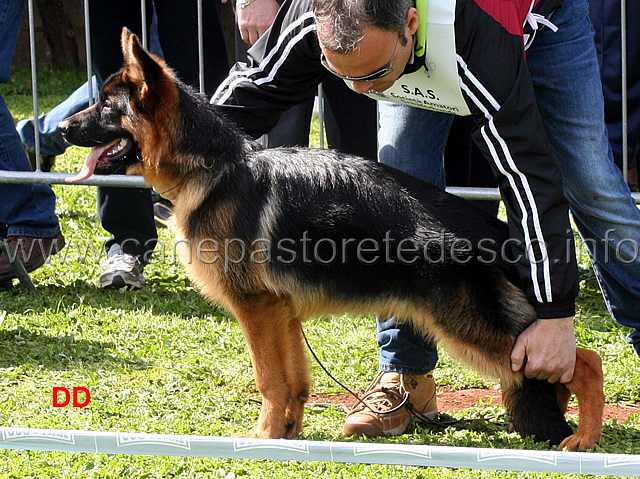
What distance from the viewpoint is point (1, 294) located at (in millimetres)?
5023

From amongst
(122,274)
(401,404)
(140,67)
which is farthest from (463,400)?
(122,274)

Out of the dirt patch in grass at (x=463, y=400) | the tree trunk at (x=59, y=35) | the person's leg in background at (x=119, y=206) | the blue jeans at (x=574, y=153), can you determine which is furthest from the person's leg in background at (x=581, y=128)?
the tree trunk at (x=59, y=35)

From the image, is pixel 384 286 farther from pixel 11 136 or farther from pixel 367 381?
pixel 11 136

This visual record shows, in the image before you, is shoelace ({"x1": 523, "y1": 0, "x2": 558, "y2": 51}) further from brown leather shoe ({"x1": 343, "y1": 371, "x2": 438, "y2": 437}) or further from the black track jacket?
brown leather shoe ({"x1": 343, "y1": 371, "x2": 438, "y2": 437})

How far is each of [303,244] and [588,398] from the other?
124 centimetres

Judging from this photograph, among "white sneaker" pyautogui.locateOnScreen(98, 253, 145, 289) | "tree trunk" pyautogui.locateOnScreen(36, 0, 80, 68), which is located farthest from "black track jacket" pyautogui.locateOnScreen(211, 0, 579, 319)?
"tree trunk" pyautogui.locateOnScreen(36, 0, 80, 68)

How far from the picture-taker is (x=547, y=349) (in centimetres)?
295

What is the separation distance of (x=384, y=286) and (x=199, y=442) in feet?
3.87

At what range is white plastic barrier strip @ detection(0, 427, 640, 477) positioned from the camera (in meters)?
2.05

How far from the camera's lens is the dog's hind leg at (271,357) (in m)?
3.24

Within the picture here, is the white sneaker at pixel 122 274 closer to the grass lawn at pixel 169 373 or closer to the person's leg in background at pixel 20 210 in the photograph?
the grass lawn at pixel 169 373

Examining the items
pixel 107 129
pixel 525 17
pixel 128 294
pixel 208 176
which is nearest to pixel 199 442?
pixel 208 176

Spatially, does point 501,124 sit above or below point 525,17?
below

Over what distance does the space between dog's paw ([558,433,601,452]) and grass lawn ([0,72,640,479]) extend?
94 mm
